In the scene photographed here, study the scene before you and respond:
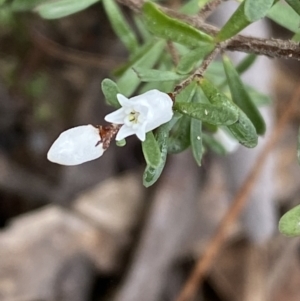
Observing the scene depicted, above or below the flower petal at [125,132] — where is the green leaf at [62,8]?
above

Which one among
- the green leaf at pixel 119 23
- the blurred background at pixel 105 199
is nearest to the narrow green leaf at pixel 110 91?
the green leaf at pixel 119 23

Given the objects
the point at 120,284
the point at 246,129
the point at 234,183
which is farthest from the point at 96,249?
the point at 246,129

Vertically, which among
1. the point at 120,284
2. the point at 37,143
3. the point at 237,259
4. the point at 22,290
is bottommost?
the point at 237,259

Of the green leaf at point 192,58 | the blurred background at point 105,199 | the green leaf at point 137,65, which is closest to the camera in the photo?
the green leaf at point 192,58

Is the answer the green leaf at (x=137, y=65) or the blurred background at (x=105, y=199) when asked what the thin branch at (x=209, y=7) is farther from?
the blurred background at (x=105, y=199)

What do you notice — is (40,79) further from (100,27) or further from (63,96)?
(100,27)

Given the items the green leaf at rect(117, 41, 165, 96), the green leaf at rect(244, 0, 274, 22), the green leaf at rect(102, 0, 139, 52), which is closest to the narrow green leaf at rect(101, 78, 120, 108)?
the green leaf at rect(244, 0, 274, 22)
